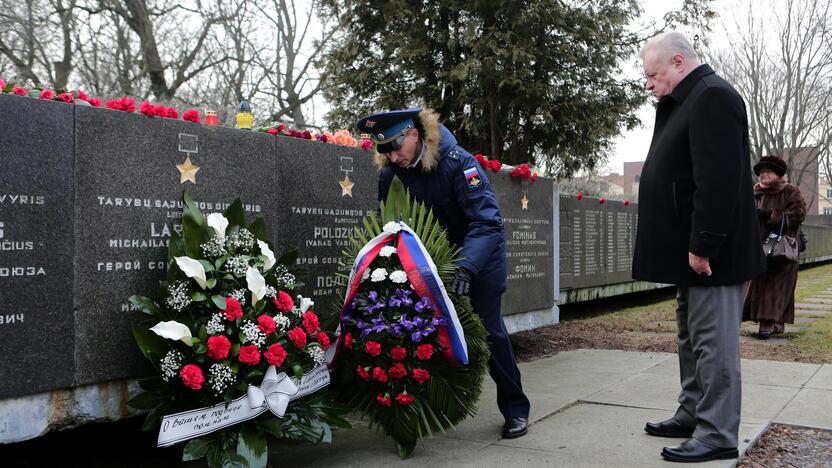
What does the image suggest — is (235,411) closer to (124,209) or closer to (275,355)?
(275,355)

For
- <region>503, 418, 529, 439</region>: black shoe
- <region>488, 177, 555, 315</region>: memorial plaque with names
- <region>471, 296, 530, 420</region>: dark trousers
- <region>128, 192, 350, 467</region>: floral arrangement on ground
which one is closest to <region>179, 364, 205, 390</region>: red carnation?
<region>128, 192, 350, 467</region>: floral arrangement on ground

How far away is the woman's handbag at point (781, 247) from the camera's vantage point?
25.8 feet

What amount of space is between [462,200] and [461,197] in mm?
17

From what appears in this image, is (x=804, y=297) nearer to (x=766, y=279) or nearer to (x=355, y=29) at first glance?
(x=766, y=279)

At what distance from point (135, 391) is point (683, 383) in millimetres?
2856

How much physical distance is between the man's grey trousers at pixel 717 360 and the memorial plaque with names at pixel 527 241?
10.8 feet

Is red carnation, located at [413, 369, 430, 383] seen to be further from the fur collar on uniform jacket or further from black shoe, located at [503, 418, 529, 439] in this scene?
the fur collar on uniform jacket

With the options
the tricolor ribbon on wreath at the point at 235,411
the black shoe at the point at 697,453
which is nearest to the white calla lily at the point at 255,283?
the tricolor ribbon on wreath at the point at 235,411

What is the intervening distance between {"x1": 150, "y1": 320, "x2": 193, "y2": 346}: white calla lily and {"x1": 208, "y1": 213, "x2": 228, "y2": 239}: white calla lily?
0.53 metres

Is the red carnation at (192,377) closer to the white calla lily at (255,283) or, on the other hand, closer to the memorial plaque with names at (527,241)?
the white calla lily at (255,283)

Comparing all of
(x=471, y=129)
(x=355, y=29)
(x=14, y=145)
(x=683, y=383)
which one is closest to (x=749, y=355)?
(x=683, y=383)

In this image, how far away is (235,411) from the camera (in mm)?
3281

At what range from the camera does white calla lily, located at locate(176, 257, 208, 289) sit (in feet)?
10.8

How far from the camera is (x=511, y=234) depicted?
7055mm
